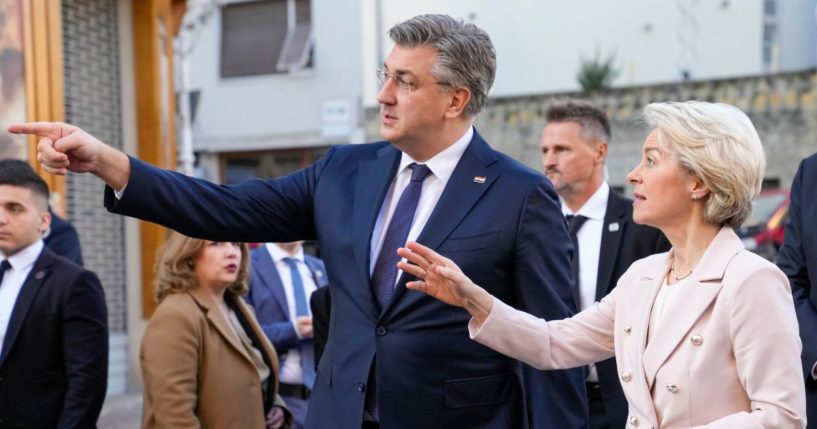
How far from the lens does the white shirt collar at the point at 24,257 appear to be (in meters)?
4.74

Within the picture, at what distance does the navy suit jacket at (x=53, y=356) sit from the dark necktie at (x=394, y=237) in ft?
5.95

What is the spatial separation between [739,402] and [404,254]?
0.91 m

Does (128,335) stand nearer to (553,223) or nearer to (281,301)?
(281,301)

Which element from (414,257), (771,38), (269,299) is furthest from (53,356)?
(771,38)

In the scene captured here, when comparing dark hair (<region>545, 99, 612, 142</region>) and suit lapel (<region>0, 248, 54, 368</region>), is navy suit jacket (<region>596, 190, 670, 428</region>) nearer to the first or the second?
dark hair (<region>545, 99, 612, 142</region>)

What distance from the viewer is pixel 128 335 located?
9719 mm

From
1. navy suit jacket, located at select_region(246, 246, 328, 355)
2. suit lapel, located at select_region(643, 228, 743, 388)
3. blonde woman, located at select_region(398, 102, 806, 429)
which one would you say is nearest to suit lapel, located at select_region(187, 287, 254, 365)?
navy suit jacket, located at select_region(246, 246, 328, 355)

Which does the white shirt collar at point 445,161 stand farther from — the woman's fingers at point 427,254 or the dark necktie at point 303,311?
the dark necktie at point 303,311

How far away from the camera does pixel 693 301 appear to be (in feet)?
9.30

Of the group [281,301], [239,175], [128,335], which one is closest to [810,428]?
[281,301]

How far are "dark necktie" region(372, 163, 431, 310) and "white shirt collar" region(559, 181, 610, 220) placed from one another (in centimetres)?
186

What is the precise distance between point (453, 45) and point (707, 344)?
128 cm

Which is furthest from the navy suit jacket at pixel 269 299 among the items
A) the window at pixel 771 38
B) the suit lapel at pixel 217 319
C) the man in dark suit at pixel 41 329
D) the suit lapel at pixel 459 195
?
the window at pixel 771 38

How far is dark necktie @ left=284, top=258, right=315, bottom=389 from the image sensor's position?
5.85 metres
